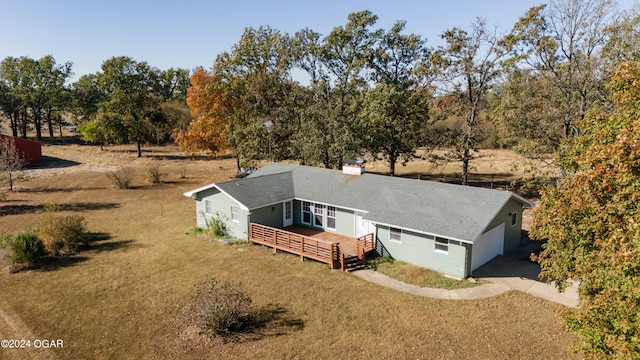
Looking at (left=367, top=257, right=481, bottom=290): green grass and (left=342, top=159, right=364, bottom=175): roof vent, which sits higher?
(left=342, top=159, right=364, bottom=175): roof vent

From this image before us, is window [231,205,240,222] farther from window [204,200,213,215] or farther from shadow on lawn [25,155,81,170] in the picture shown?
shadow on lawn [25,155,81,170]

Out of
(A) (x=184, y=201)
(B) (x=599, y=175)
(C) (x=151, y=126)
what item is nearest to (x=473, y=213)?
(B) (x=599, y=175)

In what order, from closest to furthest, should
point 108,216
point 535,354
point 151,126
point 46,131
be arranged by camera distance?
point 535,354 → point 108,216 → point 151,126 → point 46,131

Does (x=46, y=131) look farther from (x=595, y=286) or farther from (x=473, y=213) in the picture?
(x=595, y=286)

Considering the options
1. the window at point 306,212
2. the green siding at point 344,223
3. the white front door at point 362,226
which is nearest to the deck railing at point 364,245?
the white front door at point 362,226

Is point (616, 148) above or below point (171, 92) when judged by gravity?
below

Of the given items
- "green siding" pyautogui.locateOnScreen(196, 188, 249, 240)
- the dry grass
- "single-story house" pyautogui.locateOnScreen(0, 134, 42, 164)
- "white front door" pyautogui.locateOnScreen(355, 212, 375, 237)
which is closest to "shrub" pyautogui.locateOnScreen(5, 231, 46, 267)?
the dry grass

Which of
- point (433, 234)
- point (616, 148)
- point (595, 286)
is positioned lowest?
point (433, 234)
